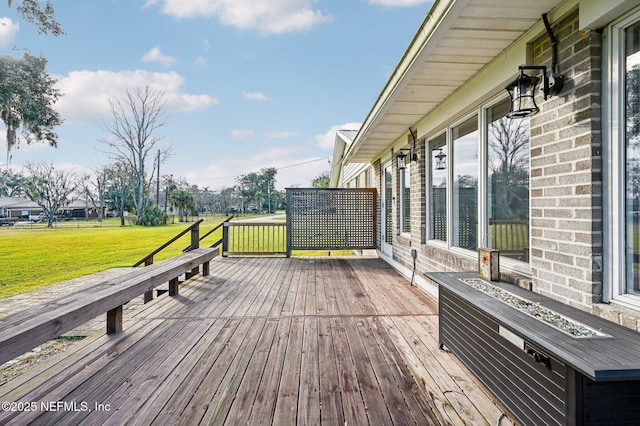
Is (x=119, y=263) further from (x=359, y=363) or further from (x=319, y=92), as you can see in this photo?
(x=319, y=92)

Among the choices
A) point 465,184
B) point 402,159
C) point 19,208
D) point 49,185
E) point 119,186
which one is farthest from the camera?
point 19,208

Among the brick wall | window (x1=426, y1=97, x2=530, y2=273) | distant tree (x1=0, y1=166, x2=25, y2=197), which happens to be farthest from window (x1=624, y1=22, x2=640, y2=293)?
distant tree (x1=0, y1=166, x2=25, y2=197)

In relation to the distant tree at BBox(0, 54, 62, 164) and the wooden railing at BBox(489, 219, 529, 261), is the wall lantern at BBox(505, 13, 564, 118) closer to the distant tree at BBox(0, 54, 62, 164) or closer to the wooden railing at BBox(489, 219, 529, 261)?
the wooden railing at BBox(489, 219, 529, 261)

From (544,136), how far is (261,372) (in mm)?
2525

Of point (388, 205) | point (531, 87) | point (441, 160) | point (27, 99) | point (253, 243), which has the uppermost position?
point (27, 99)

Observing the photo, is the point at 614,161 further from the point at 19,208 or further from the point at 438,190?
the point at 19,208

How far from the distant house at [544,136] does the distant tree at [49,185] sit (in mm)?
41592

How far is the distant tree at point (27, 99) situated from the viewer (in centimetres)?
824

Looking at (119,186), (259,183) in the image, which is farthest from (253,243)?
(259,183)

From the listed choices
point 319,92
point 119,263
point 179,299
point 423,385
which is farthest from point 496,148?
point 319,92

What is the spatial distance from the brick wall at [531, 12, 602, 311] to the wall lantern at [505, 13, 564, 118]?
0.04 m

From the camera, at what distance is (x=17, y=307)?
15.3ft

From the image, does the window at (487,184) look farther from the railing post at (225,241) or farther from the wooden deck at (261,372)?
the railing post at (225,241)

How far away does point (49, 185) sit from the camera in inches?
1346
